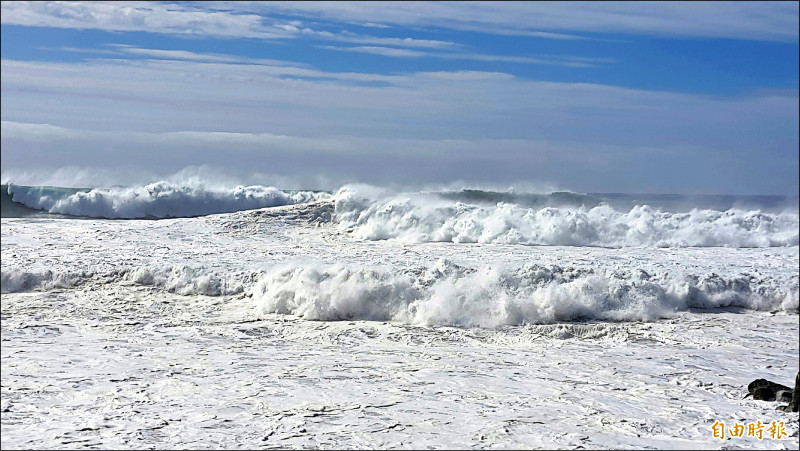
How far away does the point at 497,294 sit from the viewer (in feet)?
33.5

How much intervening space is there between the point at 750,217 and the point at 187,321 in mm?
10795

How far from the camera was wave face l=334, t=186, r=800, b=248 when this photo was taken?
53.7 feet

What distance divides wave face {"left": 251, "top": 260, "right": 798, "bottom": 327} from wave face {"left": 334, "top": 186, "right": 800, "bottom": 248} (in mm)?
4954

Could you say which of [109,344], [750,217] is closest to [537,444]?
[109,344]

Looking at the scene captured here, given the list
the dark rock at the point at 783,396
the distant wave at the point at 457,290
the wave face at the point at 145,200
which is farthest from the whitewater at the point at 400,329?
the wave face at the point at 145,200

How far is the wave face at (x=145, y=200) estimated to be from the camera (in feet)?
64.5

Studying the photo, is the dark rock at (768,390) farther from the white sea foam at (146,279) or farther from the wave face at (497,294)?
the white sea foam at (146,279)

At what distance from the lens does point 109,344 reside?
26.6 ft

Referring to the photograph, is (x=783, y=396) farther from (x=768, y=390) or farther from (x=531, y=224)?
(x=531, y=224)

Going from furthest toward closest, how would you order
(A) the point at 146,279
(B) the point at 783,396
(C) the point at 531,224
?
(C) the point at 531,224 → (A) the point at 146,279 → (B) the point at 783,396

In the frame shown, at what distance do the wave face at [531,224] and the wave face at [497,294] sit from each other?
4954 millimetres

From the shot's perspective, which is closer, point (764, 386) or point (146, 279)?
point (764, 386)

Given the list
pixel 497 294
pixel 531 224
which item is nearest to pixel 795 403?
pixel 497 294

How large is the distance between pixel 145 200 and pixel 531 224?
1145cm
